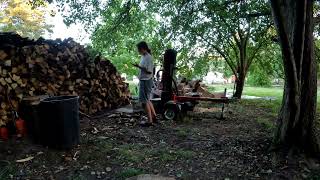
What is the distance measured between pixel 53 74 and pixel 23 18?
25.9 metres

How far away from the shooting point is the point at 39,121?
17.5 feet

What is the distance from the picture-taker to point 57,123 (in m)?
5.11

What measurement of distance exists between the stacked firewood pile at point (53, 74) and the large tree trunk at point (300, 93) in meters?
4.43

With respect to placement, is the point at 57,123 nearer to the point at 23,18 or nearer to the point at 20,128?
the point at 20,128

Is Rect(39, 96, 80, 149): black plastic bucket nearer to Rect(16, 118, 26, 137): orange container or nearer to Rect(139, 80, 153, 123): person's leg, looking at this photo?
Rect(16, 118, 26, 137): orange container

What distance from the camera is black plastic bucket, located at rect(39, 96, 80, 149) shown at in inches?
200

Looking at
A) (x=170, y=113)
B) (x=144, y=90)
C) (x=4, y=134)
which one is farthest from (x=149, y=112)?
(x=4, y=134)

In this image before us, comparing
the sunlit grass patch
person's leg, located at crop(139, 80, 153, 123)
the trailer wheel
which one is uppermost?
person's leg, located at crop(139, 80, 153, 123)

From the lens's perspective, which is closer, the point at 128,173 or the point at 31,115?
the point at 128,173

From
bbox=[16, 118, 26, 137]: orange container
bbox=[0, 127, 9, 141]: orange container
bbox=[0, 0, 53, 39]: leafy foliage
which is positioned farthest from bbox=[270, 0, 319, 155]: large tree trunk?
bbox=[0, 0, 53, 39]: leafy foliage

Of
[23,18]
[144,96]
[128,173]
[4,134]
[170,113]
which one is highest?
[23,18]

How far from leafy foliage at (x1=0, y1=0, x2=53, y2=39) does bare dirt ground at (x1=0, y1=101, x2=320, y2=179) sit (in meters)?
23.1

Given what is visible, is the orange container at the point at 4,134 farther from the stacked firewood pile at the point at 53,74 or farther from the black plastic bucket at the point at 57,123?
the black plastic bucket at the point at 57,123

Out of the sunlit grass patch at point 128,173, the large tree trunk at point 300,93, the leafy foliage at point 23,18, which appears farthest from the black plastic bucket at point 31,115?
the leafy foliage at point 23,18
